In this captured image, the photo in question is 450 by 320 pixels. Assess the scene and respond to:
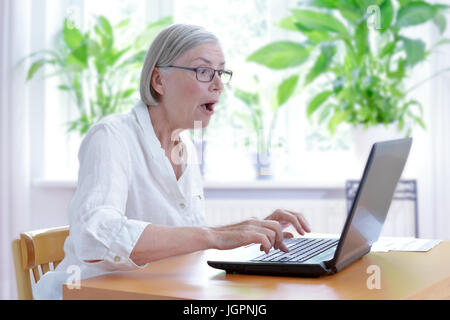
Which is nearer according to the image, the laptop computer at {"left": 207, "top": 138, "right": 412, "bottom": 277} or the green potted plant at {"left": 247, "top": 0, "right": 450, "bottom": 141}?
the laptop computer at {"left": 207, "top": 138, "right": 412, "bottom": 277}

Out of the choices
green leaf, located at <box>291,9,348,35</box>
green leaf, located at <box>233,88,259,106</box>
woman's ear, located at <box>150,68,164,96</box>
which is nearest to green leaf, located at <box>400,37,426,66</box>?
green leaf, located at <box>291,9,348,35</box>

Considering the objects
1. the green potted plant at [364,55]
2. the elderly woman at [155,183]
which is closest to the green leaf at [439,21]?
the green potted plant at [364,55]

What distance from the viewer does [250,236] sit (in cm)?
120

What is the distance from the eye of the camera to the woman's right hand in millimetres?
1191

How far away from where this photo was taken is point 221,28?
3643 mm

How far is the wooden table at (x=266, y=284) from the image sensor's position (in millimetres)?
1007

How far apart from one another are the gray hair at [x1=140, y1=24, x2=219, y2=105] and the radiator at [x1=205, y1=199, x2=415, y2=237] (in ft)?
4.71

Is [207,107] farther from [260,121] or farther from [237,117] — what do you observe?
[237,117]

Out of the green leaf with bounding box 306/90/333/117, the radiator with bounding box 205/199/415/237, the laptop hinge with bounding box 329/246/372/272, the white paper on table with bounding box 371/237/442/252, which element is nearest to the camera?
the laptop hinge with bounding box 329/246/372/272

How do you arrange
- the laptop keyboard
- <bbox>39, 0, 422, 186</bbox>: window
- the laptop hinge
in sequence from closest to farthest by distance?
the laptop hinge
the laptop keyboard
<bbox>39, 0, 422, 186</bbox>: window

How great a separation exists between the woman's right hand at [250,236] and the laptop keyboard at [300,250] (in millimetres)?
30

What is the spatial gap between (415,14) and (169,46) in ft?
5.20

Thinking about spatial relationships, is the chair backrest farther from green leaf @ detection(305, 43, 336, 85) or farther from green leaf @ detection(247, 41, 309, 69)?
green leaf @ detection(247, 41, 309, 69)
